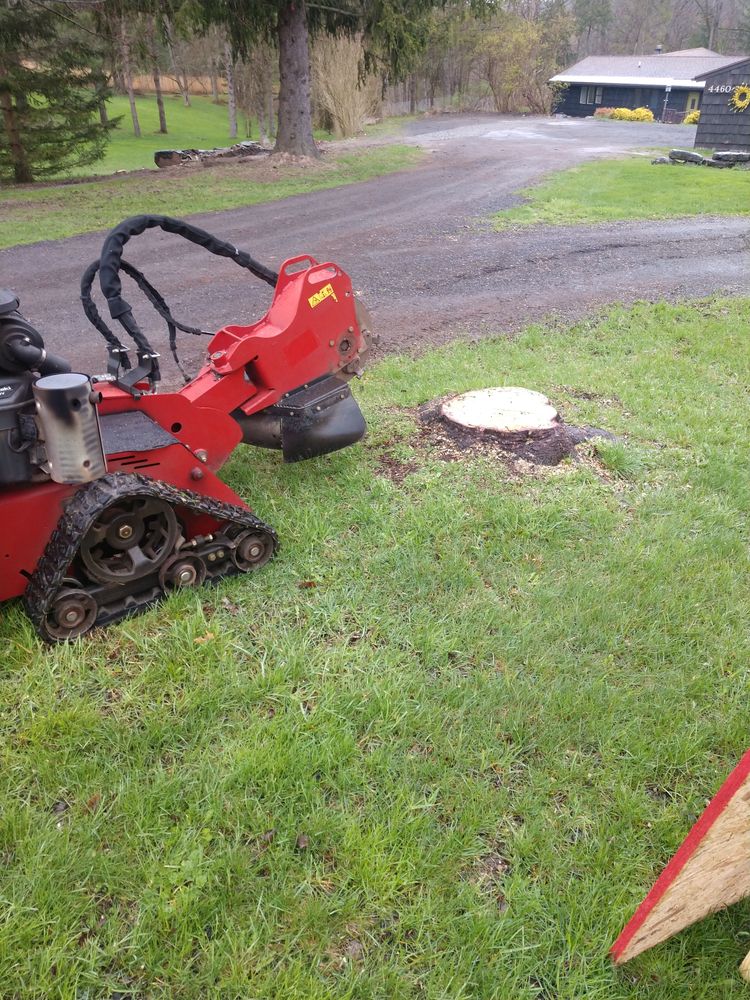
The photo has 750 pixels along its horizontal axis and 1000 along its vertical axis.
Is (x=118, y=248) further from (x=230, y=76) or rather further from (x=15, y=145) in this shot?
(x=230, y=76)

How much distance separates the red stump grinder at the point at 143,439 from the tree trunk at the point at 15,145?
17.5 meters

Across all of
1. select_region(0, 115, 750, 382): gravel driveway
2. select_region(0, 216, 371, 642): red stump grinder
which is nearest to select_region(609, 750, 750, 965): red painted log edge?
select_region(0, 216, 371, 642): red stump grinder

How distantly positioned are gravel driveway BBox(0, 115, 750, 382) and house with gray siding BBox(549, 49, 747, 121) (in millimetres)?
41080

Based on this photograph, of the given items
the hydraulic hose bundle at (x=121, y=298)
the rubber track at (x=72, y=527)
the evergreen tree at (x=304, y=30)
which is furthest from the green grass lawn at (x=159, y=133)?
the rubber track at (x=72, y=527)

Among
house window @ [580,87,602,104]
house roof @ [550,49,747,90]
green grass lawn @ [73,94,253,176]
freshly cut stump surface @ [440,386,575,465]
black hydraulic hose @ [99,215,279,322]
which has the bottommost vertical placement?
freshly cut stump surface @ [440,386,575,465]

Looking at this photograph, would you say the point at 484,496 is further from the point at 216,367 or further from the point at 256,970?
the point at 256,970

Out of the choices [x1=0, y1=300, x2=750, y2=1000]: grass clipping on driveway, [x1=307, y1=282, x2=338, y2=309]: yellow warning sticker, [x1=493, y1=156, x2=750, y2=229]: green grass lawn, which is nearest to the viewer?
[x1=0, y1=300, x2=750, y2=1000]: grass clipping on driveway

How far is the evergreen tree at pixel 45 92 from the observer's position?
16234 mm

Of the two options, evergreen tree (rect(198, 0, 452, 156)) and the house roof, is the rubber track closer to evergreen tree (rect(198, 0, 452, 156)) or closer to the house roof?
evergreen tree (rect(198, 0, 452, 156))

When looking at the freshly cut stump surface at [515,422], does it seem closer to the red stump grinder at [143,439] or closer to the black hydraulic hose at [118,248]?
the red stump grinder at [143,439]

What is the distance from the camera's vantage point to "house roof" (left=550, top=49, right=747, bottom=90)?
49156 millimetres

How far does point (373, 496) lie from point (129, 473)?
5.26 feet

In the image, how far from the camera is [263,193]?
15.1 metres

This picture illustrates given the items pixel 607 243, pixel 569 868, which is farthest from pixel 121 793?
pixel 607 243
